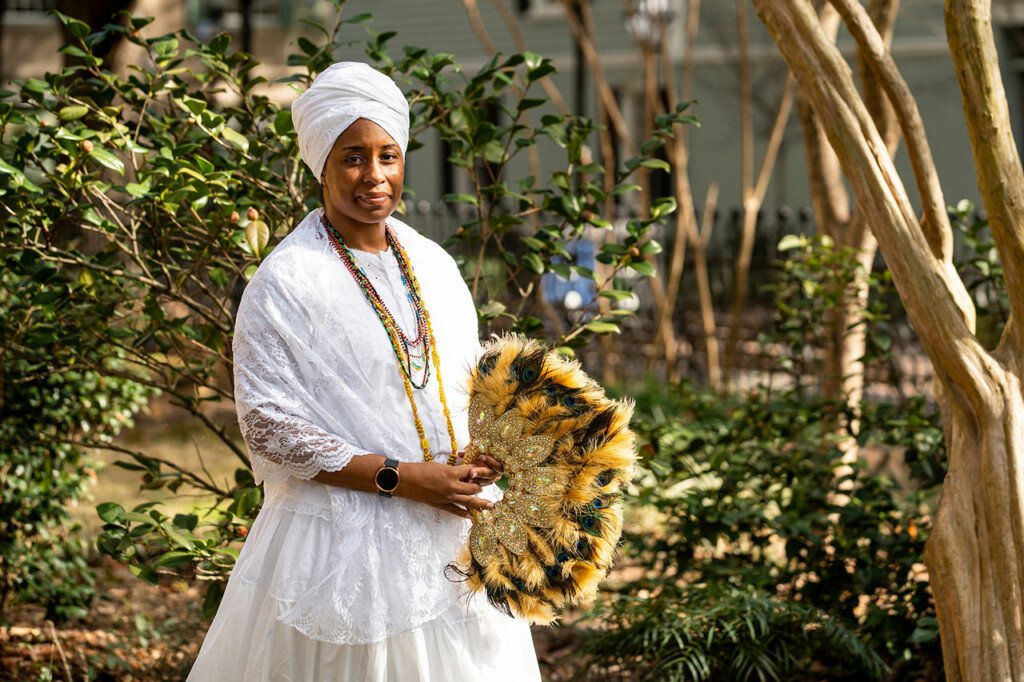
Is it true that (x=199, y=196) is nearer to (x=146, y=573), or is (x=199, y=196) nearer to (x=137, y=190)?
(x=137, y=190)

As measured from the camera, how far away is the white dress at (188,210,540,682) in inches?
106

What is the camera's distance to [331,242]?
2902 millimetres

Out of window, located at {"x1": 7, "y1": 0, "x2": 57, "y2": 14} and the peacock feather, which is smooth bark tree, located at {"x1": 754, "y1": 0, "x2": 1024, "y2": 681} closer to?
the peacock feather

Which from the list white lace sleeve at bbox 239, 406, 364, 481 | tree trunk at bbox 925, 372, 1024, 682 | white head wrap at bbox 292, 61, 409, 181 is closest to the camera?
white lace sleeve at bbox 239, 406, 364, 481

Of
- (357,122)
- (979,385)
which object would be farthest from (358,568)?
(979,385)

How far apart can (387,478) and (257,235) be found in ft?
3.76

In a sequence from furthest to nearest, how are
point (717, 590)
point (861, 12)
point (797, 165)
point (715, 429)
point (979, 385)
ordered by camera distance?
1. point (797, 165)
2. point (715, 429)
3. point (717, 590)
4. point (861, 12)
5. point (979, 385)

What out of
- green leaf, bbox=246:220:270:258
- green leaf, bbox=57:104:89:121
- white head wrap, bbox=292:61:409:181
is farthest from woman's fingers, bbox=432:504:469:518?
green leaf, bbox=57:104:89:121

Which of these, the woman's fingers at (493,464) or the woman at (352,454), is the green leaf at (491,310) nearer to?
the woman at (352,454)

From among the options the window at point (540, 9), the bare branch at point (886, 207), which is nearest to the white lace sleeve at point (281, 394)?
the bare branch at point (886, 207)

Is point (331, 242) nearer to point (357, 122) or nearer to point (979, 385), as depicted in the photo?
point (357, 122)

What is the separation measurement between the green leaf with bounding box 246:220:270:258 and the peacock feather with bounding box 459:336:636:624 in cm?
104

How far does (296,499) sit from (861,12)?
2155mm

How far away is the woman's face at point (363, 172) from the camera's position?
2.81 m
